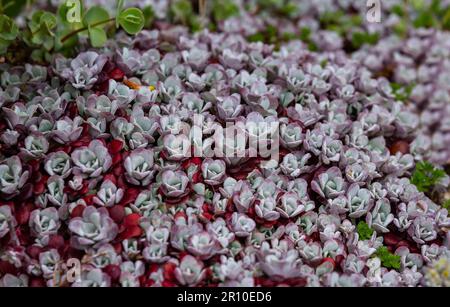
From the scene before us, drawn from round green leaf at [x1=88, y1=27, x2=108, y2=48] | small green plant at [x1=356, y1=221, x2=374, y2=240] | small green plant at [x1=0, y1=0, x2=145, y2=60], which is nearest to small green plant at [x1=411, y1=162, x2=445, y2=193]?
small green plant at [x1=356, y1=221, x2=374, y2=240]

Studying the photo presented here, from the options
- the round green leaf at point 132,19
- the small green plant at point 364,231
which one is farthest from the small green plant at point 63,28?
the small green plant at point 364,231

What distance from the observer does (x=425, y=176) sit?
193cm

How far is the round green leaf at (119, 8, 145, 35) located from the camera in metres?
1.85

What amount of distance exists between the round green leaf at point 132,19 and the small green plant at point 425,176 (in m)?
1.09

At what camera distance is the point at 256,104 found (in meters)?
1.81

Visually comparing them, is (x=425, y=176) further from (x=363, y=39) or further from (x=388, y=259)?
(x=363, y=39)

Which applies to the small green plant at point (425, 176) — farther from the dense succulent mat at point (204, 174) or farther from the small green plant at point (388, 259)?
the small green plant at point (388, 259)

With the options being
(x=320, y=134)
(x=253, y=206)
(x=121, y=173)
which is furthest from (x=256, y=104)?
(x=121, y=173)

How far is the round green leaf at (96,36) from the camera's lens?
194 cm

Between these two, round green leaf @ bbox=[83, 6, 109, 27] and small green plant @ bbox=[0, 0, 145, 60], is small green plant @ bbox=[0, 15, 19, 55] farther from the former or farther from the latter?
round green leaf @ bbox=[83, 6, 109, 27]

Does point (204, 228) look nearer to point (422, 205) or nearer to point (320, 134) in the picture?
point (320, 134)

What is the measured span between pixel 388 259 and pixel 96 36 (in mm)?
1238

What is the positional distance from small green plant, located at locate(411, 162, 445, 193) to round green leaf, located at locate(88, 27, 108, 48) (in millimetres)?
1210

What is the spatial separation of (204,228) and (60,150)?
480 millimetres
